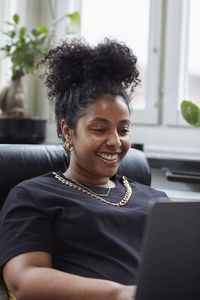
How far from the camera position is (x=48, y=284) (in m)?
0.90

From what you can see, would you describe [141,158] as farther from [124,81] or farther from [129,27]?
[129,27]

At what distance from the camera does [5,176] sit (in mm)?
1271

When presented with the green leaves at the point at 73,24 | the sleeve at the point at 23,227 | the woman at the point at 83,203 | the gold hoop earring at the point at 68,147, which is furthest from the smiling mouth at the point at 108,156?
the green leaves at the point at 73,24

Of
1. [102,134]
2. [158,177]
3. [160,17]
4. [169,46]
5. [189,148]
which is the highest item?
[160,17]

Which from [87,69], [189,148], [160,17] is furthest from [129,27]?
[87,69]

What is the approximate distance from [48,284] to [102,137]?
0.44 meters

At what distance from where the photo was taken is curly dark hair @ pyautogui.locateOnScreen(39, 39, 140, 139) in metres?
1.24

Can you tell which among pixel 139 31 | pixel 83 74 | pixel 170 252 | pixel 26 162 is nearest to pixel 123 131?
pixel 83 74

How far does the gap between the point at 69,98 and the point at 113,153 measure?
217 millimetres

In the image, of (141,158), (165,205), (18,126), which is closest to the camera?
(165,205)

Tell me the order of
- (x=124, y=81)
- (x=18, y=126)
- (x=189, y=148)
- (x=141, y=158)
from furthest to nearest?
(x=189, y=148) → (x=18, y=126) → (x=141, y=158) → (x=124, y=81)

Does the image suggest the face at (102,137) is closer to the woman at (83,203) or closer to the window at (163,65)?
the woman at (83,203)

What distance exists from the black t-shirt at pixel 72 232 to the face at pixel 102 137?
0.37 ft

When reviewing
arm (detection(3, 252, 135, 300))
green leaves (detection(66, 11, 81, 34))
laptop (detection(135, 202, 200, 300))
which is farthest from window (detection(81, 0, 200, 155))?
laptop (detection(135, 202, 200, 300))
